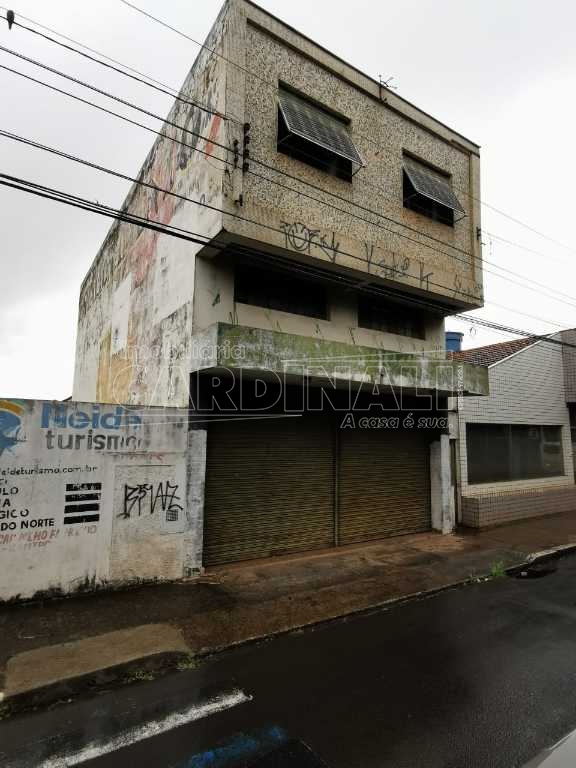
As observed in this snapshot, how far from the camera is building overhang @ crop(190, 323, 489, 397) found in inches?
275

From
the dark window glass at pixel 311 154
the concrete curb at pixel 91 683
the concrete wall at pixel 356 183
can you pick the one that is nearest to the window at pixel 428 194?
the concrete wall at pixel 356 183

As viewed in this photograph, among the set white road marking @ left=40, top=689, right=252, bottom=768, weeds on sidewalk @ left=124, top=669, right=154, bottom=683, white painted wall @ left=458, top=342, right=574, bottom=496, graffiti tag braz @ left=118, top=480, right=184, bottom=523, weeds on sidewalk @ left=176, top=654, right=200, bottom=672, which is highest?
white painted wall @ left=458, top=342, right=574, bottom=496

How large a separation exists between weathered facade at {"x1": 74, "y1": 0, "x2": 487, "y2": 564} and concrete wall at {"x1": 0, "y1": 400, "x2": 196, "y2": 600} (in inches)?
31.2

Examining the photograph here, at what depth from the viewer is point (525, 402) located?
14.8 m

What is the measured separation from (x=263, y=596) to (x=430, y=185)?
31.9 ft

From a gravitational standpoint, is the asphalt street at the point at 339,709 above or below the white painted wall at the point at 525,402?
Answer: below

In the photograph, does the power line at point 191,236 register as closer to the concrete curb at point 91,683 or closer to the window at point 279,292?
the window at point 279,292

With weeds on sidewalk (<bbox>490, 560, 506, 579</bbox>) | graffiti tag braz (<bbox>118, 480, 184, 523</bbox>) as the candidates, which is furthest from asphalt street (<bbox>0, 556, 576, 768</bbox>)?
graffiti tag braz (<bbox>118, 480, 184, 523</bbox>)

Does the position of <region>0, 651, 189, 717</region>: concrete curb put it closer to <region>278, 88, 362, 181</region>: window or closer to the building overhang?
the building overhang

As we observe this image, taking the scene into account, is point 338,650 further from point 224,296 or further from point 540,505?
point 540,505

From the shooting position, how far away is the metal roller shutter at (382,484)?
32.9 ft

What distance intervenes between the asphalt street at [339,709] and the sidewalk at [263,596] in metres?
0.60

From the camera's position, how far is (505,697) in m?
4.07

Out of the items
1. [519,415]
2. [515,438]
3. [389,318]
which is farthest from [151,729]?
[519,415]
